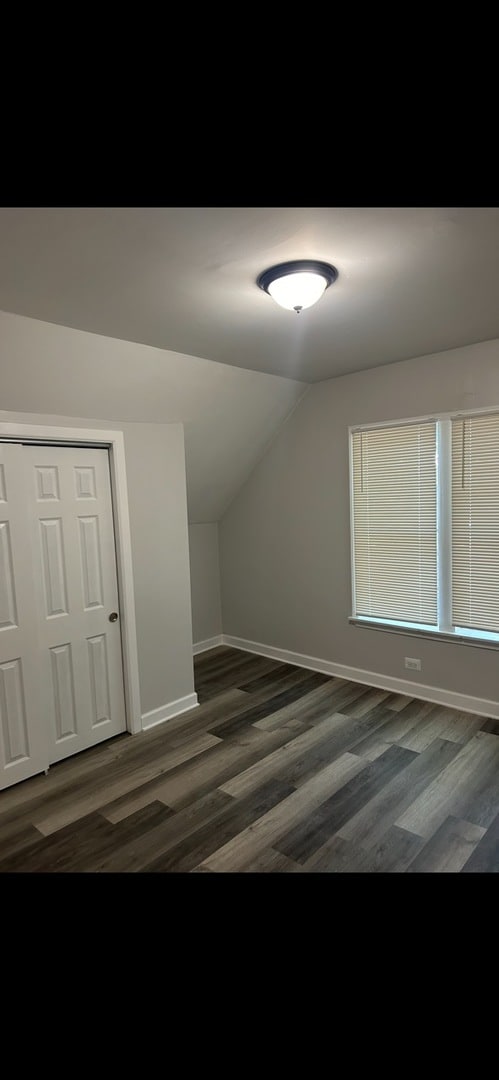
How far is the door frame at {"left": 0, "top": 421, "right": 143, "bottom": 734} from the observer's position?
2893 mm

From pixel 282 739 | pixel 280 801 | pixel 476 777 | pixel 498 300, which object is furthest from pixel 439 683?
pixel 498 300

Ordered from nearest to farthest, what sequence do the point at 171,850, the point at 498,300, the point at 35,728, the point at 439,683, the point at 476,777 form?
the point at 171,850, the point at 498,300, the point at 476,777, the point at 35,728, the point at 439,683

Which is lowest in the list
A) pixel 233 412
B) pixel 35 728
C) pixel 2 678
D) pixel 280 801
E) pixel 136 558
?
pixel 280 801

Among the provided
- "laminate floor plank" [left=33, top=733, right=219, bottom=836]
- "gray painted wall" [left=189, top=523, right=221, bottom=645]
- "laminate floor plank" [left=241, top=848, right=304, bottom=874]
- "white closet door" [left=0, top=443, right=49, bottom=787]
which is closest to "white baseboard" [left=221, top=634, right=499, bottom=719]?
"gray painted wall" [left=189, top=523, right=221, bottom=645]

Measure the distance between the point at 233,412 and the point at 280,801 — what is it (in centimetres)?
266

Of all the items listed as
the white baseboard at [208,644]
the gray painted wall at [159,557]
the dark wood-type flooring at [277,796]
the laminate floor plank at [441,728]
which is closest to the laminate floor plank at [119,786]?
the dark wood-type flooring at [277,796]

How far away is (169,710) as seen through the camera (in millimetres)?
3518

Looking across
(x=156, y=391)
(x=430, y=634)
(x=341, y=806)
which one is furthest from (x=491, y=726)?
(x=156, y=391)

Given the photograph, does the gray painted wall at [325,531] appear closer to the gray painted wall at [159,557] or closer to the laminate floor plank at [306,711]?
the laminate floor plank at [306,711]

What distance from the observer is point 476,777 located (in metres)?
2.58

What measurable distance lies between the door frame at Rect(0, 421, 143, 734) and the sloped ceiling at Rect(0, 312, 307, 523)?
125 millimetres

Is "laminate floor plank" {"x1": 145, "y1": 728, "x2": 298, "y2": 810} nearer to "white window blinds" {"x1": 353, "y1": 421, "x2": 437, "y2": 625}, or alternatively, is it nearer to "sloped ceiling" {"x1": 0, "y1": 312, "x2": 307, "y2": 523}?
"white window blinds" {"x1": 353, "y1": 421, "x2": 437, "y2": 625}
